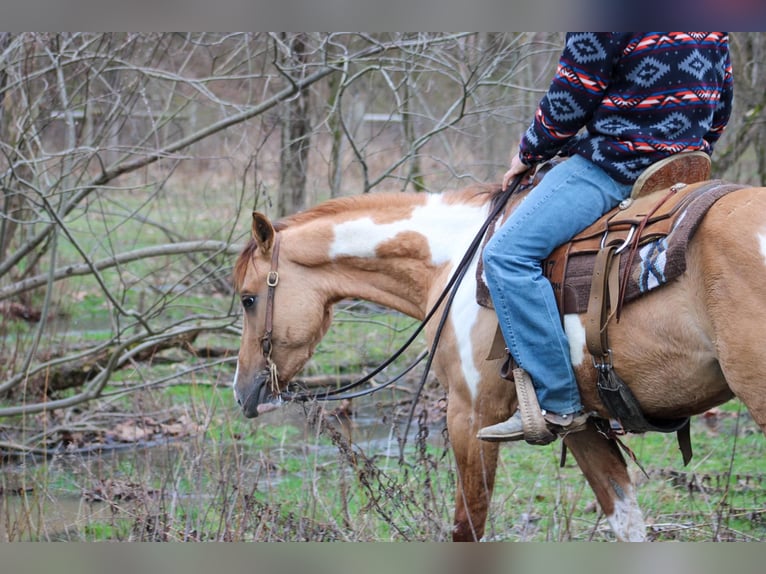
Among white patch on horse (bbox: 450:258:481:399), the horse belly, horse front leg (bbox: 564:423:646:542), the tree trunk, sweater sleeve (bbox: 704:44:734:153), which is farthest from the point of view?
the tree trunk

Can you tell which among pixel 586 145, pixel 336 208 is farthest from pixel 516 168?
pixel 336 208

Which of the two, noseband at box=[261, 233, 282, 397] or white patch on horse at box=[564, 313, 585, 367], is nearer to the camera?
white patch on horse at box=[564, 313, 585, 367]

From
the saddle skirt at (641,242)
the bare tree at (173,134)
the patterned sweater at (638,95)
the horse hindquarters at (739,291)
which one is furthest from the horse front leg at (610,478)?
the bare tree at (173,134)

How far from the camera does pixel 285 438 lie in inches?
299

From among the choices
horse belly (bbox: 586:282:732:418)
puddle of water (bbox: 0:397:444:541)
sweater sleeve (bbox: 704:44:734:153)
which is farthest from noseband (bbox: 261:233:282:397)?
sweater sleeve (bbox: 704:44:734:153)

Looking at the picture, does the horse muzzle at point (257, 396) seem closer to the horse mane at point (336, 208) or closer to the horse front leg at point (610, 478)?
the horse mane at point (336, 208)

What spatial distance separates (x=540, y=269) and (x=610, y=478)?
4.17 feet

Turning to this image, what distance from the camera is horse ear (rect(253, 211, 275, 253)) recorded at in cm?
473

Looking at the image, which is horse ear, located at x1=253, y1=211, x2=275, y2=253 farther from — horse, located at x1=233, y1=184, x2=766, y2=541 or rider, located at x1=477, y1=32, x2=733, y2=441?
rider, located at x1=477, y1=32, x2=733, y2=441

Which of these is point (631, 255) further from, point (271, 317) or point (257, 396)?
point (257, 396)

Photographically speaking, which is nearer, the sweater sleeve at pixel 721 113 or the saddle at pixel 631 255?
the saddle at pixel 631 255

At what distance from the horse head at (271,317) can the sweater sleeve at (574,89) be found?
1.50m

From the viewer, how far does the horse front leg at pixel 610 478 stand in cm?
432
